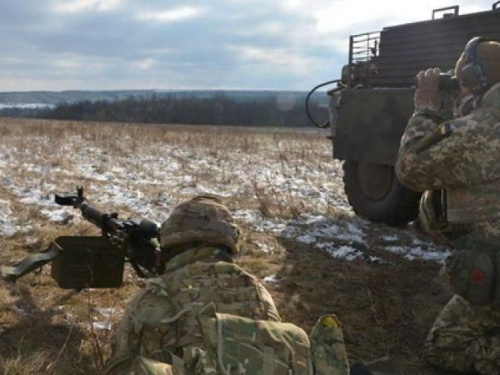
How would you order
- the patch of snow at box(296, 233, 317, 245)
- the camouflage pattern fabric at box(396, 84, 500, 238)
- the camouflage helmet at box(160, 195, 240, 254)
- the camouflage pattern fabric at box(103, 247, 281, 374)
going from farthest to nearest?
the patch of snow at box(296, 233, 317, 245)
the camouflage pattern fabric at box(396, 84, 500, 238)
the camouflage helmet at box(160, 195, 240, 254)
the camouflage pattern fabric at box(103, 247, 281, 374)

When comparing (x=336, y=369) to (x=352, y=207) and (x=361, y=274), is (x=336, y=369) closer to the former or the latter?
(x=361, y=274)

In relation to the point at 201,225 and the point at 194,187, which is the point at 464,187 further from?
the point at 194,187

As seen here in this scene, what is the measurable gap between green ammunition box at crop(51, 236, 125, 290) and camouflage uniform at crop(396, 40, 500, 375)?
1.87 m

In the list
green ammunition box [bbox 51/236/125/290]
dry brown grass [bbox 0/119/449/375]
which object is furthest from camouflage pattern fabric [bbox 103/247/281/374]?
green ammunition box [bbox 51/236/125/290]

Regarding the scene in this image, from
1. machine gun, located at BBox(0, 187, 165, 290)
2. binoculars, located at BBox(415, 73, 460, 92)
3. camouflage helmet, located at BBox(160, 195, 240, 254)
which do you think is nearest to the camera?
camouflage helmet, located at BBox(160, 195, 240, 254)

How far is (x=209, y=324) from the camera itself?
2.11 m

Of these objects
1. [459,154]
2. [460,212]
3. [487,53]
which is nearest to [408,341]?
[460,212]

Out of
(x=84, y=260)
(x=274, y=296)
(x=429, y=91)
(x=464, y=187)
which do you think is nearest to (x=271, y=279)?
(x=274, y=296)

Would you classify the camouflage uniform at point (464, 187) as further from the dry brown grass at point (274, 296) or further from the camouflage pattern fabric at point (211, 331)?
the camouflage pattern fabric at point (211, 331)

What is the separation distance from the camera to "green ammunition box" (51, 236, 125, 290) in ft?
13.6

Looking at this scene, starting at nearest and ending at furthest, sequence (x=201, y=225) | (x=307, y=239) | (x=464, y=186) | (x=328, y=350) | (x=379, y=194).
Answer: (x=328, y=350) → (x=201, y=225) → (x=464, y=186) → (x=307, y=239) → (x=379, y=194)

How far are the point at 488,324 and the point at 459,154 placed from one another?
104cm

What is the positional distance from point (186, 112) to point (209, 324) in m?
88.5

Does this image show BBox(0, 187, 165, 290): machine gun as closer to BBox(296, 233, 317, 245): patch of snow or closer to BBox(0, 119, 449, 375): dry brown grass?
BBox(0, 119, 449, 375): dry brown grass
